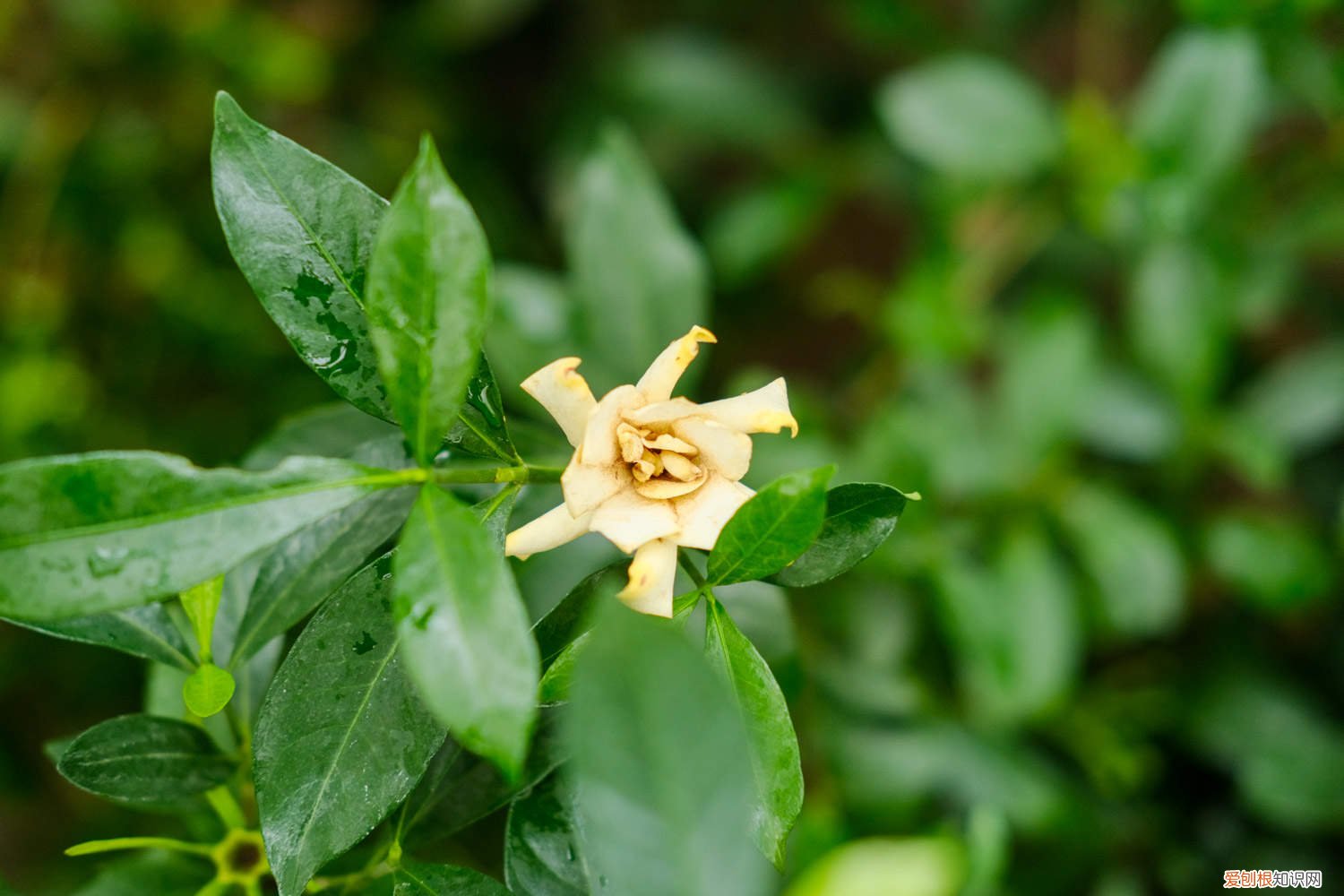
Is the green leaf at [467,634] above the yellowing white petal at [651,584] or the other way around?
above

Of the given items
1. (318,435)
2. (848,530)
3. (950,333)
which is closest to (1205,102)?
(950,333)

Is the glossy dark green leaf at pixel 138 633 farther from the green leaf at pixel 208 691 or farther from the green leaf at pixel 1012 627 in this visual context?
the green leaf at pixel 1012 627

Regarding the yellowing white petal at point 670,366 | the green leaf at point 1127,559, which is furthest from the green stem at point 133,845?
the green leaf at point 1127,559

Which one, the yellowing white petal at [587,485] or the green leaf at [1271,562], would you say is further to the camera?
the green leaf at [1271,562]

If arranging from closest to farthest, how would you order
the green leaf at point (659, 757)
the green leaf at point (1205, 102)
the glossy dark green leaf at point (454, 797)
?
1. the green leaf at point (659, 757)
2. the glossy dark green leaf at point (454, 797)
3. the green leaf at point (1205, 102)

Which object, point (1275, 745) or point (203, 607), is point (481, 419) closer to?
point (203, 607)

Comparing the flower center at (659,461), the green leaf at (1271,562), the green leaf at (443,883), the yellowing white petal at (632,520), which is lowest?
the green leaf at (1271,562)

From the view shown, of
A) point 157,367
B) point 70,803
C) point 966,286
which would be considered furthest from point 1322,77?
point 70,803

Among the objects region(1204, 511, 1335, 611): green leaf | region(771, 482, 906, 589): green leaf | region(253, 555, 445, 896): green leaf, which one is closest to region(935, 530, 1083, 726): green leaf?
region(1204, 511, 1335, 611): green leaf
